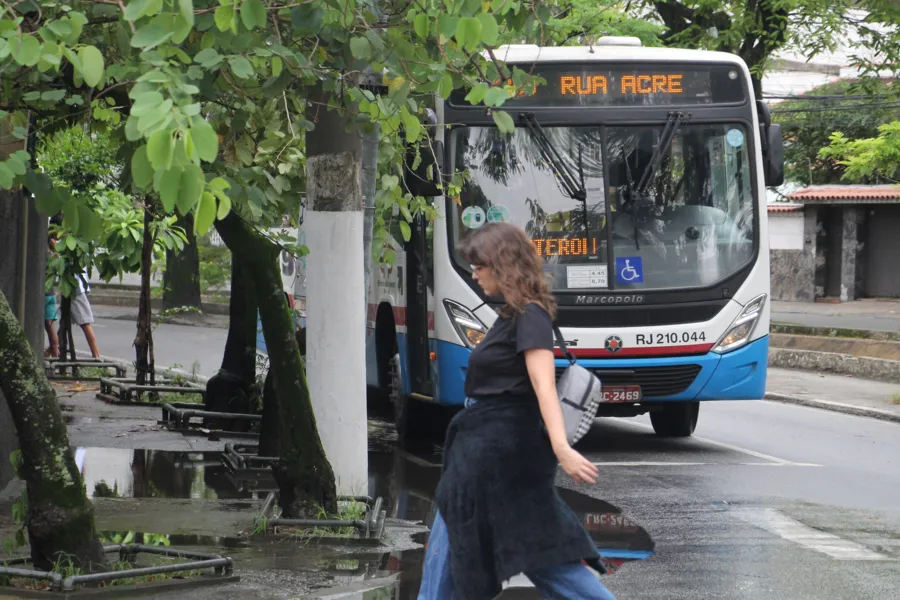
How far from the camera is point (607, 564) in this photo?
A: 7.27 m

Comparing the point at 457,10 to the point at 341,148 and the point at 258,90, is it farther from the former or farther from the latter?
the point at 341,148

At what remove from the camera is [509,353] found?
5.02 meters

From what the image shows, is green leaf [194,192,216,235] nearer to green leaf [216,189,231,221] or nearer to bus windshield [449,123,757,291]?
green leaf [216,189,231,221]

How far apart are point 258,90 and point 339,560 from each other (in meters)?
2.50

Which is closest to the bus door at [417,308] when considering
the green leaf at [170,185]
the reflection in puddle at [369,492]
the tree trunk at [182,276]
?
the reflection in puddle at [369,492]

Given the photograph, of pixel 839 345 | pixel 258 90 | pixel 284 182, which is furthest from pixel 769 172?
pixel 839 345

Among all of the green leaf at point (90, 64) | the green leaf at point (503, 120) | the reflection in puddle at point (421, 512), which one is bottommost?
the reflection in puddle at point (421, 512)

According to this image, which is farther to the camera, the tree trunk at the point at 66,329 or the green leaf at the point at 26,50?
the tree trunk at the point at 66,329

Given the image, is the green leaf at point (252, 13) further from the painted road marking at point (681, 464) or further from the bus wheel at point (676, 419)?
the bus wheel at point (676, 419)

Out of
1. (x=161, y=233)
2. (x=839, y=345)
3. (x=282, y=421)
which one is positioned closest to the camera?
(x=282, y=421)

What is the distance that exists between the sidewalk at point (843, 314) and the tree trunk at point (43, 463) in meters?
21.1

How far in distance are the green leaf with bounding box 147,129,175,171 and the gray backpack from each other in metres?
1.89

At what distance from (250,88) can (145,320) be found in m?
8.58

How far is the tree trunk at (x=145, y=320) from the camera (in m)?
14.1
